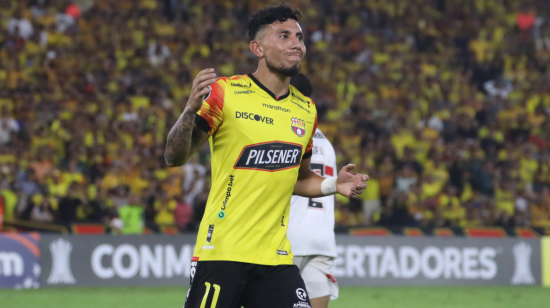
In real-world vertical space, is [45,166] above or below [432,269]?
above

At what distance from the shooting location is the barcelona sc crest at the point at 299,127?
4.78 meters

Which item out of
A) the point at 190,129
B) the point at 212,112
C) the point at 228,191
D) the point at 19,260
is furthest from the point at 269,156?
the point at 19,260

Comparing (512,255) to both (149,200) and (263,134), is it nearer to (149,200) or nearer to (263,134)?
(149,200)

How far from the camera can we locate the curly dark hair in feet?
15.9

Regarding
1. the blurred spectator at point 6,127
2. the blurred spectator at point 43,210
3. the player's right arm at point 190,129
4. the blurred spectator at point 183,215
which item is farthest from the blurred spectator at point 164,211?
the player's right arm at point 190,129

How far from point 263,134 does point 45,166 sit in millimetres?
12229

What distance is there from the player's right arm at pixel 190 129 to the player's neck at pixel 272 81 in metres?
0.56

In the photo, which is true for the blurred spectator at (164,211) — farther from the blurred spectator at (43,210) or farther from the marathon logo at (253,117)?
the marathon logo at (253,117)

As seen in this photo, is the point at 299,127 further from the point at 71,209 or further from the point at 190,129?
the point at 71,209

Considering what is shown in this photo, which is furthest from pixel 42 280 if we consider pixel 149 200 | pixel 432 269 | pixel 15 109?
pixel 432 269

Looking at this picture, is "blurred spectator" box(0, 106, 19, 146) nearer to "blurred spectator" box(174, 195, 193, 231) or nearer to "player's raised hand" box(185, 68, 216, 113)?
"blurred spectator" box(174, 195, 193, 231)

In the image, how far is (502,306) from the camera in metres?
12.0

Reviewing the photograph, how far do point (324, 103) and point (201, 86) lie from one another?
15608 mm

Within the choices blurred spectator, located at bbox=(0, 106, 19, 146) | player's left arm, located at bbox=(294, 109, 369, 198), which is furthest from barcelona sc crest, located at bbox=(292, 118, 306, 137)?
blurred spectator, located at bbox=(0, 106, 19, 146)
